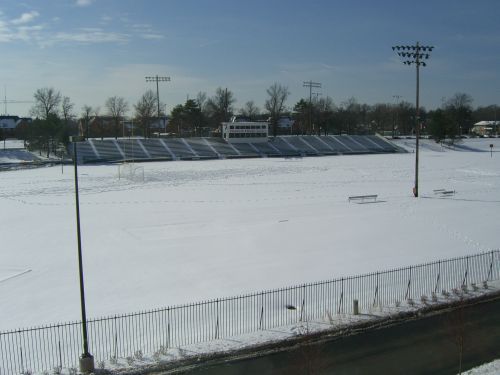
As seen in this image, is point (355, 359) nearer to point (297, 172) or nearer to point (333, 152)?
point (297, 172)

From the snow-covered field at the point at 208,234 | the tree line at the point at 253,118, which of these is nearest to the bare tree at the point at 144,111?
the tree line at the point at 253,118

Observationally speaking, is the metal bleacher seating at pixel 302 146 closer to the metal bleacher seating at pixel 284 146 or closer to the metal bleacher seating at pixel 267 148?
the metal bleacher seating at pixel 284 146

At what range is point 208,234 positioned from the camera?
29344mm

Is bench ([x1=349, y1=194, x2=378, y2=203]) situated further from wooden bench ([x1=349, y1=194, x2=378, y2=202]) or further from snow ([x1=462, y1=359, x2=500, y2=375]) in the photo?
snow ([x1=462, y1=359, x2=500, y2=375])

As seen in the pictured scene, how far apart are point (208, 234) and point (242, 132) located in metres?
72.3

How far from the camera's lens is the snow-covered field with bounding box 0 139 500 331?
1995 centimetres

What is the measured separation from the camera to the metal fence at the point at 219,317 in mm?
14750

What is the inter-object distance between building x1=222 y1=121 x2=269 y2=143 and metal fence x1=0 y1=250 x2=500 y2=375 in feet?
262

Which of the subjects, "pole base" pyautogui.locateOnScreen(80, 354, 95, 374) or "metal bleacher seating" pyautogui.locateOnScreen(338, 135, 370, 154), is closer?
"pole base" pyautogui.locateOnScreen(80, 354, 95, 374)

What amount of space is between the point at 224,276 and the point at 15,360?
9.01m

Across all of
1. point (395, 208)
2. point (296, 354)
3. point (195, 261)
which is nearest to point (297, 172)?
point (395, 208)

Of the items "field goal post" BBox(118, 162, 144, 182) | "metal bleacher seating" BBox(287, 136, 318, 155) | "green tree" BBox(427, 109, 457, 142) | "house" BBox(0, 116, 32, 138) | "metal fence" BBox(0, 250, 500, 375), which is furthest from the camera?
"house" BBox(0, 116, 32, 138)

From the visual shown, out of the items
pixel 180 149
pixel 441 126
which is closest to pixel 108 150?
pixel 180 149

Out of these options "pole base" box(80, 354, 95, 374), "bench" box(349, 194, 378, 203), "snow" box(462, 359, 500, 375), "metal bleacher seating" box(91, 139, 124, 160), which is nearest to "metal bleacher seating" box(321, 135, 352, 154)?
"metal bleacher seating" box(91, 139, 124, 160)
